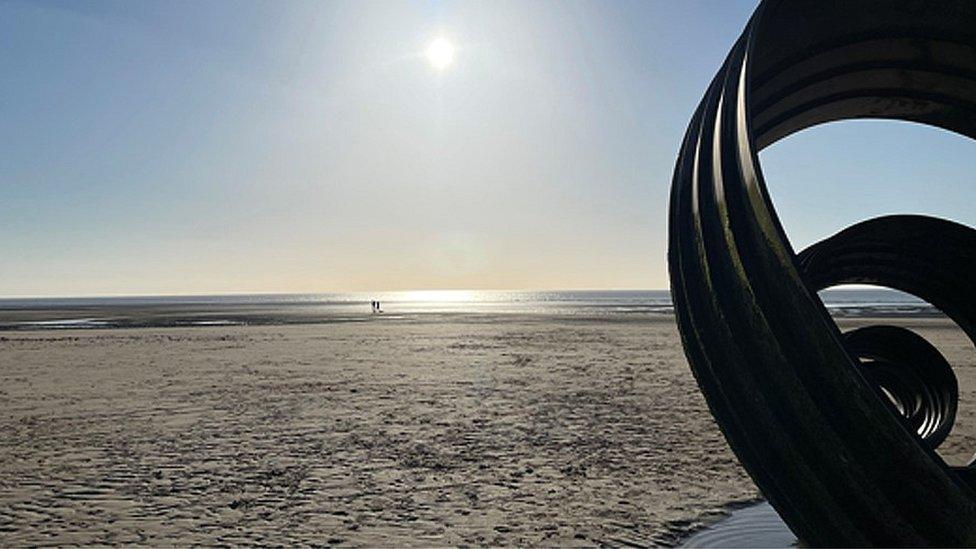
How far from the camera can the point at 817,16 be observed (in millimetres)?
4297

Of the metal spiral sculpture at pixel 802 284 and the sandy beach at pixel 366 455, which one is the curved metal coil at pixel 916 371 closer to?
the metal spiral sculpture at pixel 802 284

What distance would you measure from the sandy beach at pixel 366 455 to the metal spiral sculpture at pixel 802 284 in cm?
313

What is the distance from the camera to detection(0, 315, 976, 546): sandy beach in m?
6.31

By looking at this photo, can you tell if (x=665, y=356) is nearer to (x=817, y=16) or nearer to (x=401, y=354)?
(x=401, y=354)

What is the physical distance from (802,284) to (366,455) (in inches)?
292

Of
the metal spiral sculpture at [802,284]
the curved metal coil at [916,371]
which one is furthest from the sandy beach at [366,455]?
the metal spiral sculpture at [802,284]

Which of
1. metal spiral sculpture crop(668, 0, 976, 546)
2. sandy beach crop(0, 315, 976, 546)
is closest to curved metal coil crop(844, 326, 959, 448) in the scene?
metal spiral sculpture crop(668, 0, 976, 546)

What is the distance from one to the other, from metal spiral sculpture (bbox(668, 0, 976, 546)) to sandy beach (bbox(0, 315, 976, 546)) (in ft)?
10.3

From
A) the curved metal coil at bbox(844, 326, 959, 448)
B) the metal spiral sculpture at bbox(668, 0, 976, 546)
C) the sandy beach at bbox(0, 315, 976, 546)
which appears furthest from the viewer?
the curved metal coil at bbox(844, 326, 959, 448)

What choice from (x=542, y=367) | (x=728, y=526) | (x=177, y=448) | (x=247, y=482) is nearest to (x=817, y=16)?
(x=728, y=526)

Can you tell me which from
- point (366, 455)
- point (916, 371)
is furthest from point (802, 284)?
point (366, 455)

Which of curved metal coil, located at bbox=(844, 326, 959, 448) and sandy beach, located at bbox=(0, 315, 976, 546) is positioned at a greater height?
curved metal coil, located at bbox=(844, 326, 959, 448)

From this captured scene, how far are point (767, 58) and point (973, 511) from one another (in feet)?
10.1

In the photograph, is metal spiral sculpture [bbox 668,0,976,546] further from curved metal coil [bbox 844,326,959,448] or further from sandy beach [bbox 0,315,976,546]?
sandy beach [bbox 0,315,976,546]
